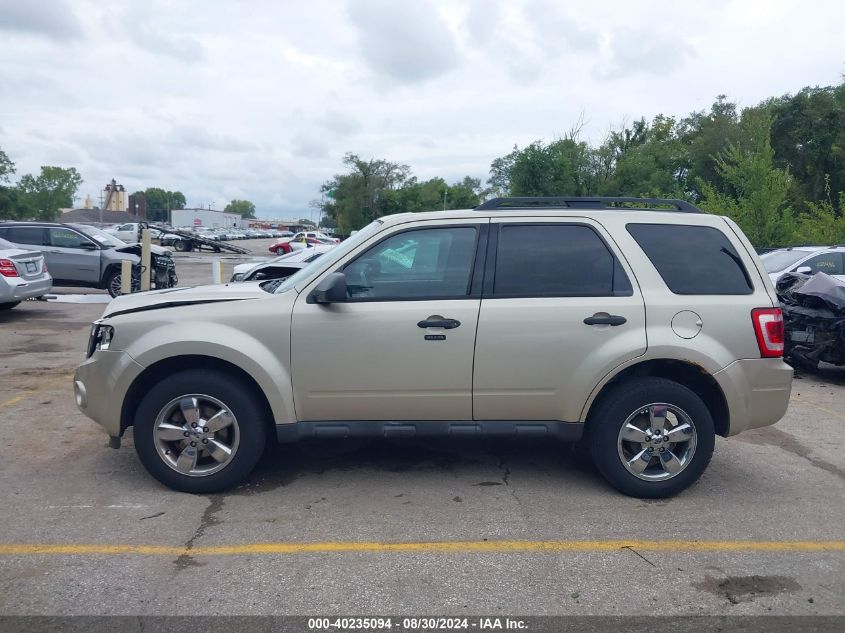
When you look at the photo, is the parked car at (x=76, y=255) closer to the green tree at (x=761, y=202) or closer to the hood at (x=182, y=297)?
the hood at (x=182, y=297)

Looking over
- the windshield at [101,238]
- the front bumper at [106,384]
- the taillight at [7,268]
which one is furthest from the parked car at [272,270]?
the front bumper at [106,384]

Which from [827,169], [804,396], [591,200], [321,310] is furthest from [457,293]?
[827,169]

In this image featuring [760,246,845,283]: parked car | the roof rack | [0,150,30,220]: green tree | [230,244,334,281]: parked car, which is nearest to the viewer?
the roof rack

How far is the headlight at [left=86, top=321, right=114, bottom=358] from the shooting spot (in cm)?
491

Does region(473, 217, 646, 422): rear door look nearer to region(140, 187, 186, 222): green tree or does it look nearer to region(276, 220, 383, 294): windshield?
region(276, 220, 383, 294): windshield

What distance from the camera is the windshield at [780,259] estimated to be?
1377 centimetres

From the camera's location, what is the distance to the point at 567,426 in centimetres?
495

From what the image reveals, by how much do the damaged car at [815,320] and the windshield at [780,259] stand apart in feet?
13.7

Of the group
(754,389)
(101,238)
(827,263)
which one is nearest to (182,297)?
(754,389)

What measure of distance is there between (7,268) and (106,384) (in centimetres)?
930

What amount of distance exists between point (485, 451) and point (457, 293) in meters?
1.63

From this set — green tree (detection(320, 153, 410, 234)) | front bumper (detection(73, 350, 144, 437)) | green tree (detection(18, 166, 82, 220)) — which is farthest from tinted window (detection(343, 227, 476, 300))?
green tree (detection(18, 166, 82, 220))

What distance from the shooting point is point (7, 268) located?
1268cm

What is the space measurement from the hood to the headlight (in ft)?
0.41
